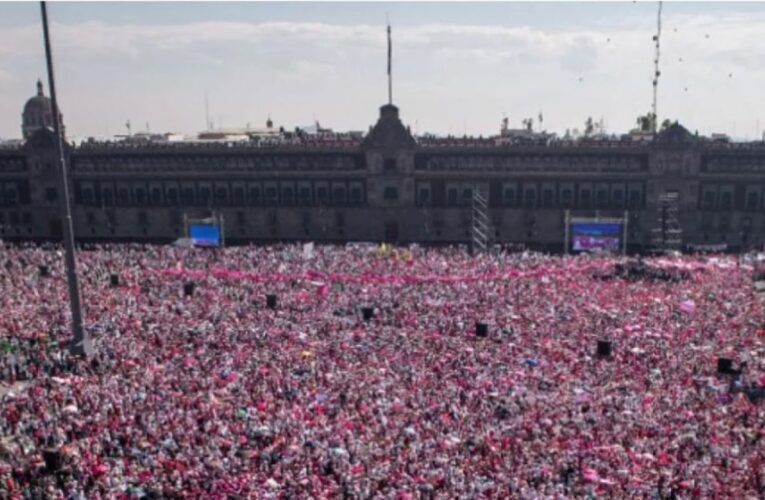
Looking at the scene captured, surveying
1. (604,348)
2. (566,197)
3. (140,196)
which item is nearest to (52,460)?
(604,348)

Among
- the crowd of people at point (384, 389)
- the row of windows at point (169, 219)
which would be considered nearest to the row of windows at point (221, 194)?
the row of windows at point (169, 219)

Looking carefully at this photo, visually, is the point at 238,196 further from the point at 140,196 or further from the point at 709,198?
the point at 709,198

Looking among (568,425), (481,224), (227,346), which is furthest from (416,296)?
(481,224)

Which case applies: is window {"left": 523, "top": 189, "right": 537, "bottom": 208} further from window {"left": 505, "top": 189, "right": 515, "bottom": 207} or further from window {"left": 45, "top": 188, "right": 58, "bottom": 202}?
window {"left": 45, "top": 188, "right": 58, "bottom": 202}

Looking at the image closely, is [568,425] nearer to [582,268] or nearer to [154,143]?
[582,268]

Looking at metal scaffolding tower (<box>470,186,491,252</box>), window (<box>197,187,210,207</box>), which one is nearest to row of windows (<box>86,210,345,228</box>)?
window (<box>197,187,210,207</box>)
